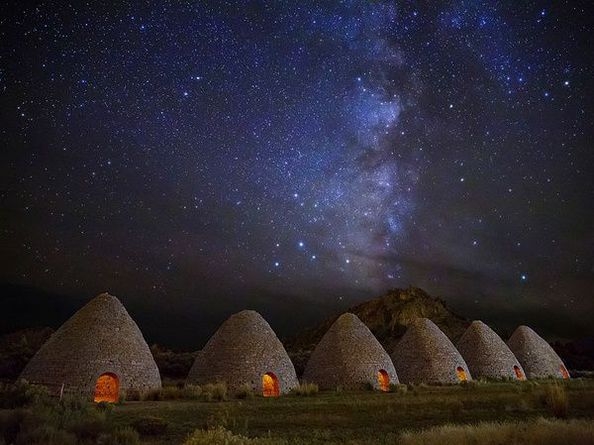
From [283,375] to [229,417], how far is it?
870 cm

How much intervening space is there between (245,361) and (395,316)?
53096mm

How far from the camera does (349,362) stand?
21.6 meters

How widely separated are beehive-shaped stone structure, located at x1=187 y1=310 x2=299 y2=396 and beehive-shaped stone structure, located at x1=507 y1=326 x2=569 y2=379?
21.2 m

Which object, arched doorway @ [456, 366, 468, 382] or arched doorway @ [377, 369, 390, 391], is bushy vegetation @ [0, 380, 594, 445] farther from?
arched doorway @ [456, 366, 468, 382]

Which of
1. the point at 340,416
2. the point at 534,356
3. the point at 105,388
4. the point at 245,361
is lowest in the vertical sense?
the point at 534,356

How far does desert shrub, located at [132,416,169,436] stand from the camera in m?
8.98

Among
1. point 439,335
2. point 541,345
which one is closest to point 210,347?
point 439,335

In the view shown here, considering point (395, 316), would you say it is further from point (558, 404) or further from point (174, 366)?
point (558, 404)

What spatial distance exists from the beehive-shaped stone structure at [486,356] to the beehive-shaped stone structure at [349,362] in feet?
29.5

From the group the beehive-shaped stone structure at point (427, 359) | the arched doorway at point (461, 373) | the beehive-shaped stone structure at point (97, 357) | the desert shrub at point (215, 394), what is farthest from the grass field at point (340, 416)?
the arched doorway at point (461, 373)

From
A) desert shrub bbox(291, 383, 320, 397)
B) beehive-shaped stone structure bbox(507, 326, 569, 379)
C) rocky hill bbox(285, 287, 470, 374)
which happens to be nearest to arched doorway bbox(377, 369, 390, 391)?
desert shrub bbox(291, 383, 320, 397)

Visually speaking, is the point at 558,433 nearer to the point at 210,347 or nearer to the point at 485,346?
the point at 210,347

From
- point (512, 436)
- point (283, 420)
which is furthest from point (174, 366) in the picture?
point (512, 436)

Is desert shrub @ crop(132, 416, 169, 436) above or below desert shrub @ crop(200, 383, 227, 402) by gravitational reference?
above
